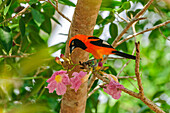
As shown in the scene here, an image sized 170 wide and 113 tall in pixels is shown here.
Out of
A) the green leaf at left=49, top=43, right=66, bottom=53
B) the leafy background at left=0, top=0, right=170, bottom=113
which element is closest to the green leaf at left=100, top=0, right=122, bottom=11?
the leafy background at left=0, top=0, right=170, bottom=113

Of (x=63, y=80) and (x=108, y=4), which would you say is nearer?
(x=63, y=80)

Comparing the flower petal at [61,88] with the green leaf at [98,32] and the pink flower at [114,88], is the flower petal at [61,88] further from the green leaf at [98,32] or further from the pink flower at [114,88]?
the green leaf at [98,32]

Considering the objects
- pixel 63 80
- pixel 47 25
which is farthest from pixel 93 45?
pixel 47 25

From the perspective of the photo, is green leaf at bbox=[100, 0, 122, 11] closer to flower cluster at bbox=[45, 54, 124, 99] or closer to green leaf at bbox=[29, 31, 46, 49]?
green leaf at bbox=[29, 31, 46, 49]

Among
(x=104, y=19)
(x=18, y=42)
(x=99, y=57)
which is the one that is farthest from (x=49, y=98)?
(x=99, y=57)

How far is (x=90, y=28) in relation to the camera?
937 millimetres

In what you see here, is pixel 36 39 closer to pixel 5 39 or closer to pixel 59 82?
pixel 5 39

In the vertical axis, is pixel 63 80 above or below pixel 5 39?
below

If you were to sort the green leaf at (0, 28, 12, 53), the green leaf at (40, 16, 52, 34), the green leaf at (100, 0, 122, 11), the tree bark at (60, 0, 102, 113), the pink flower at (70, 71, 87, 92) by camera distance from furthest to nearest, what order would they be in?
the green leaf at (40, 16, 52, 34) → the green leaf at (100, 0, 122, 11) → the green leaf at (0, 28, 12, 53) → the tree bark at (60, 0, 102, 113) → the pink flower at (70, 71, 87, 92)

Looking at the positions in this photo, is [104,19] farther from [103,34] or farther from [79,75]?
[79,75]

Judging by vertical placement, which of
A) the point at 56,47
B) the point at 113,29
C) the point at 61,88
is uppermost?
the point at 113,29

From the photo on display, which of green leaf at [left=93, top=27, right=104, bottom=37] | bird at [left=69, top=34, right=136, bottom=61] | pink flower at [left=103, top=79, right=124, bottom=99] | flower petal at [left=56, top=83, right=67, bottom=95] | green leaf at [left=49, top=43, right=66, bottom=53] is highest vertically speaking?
green leaf at [left=93, top=27, right=104, bottom=37]

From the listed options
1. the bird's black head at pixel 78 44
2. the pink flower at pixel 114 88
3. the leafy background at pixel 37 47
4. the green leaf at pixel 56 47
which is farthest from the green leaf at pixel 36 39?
the pink flower at pixel 114 88

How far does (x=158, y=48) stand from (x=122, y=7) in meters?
2.21
